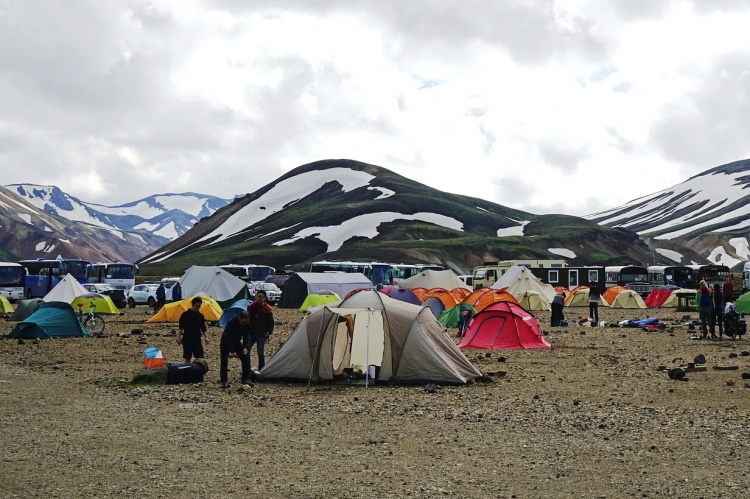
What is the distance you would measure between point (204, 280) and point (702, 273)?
44.9 meters

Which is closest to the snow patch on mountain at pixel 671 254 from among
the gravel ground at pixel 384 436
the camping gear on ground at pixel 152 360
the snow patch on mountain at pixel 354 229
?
the snow patch on mountain at pixel 354 229

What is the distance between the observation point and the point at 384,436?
13734 mm

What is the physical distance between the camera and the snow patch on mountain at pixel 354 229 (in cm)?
17175

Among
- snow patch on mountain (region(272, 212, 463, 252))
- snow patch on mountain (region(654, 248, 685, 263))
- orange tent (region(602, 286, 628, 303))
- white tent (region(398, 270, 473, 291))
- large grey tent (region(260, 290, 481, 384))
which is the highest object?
snow patch on mountain (region(272, 212, 463, 252))

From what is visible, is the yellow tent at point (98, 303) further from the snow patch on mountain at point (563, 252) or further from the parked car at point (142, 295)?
the snow patch on mountain at point (563, 252)

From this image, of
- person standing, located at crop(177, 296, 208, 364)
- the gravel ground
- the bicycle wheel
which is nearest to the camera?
the gravel ground

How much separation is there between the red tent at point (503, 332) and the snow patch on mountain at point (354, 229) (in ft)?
449

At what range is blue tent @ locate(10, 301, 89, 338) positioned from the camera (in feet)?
105

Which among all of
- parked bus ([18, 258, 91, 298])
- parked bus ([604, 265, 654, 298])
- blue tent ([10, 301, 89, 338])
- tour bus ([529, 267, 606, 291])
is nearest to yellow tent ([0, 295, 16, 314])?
parked bus ([18, 258, 91, 298])

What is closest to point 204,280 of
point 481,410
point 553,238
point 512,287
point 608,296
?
point 512,287

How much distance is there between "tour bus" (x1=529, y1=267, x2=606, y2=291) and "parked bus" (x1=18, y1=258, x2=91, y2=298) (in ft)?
131

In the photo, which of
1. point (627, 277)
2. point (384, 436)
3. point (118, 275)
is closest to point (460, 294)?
point (627, 277)

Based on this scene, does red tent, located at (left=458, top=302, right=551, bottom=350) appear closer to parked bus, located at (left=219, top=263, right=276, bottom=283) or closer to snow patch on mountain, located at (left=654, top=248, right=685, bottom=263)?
parked bus, located at (left=219, top=263, right=276, bottom=283)

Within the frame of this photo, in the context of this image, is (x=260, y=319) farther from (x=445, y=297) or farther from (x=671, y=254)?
(x=671, y=254)
